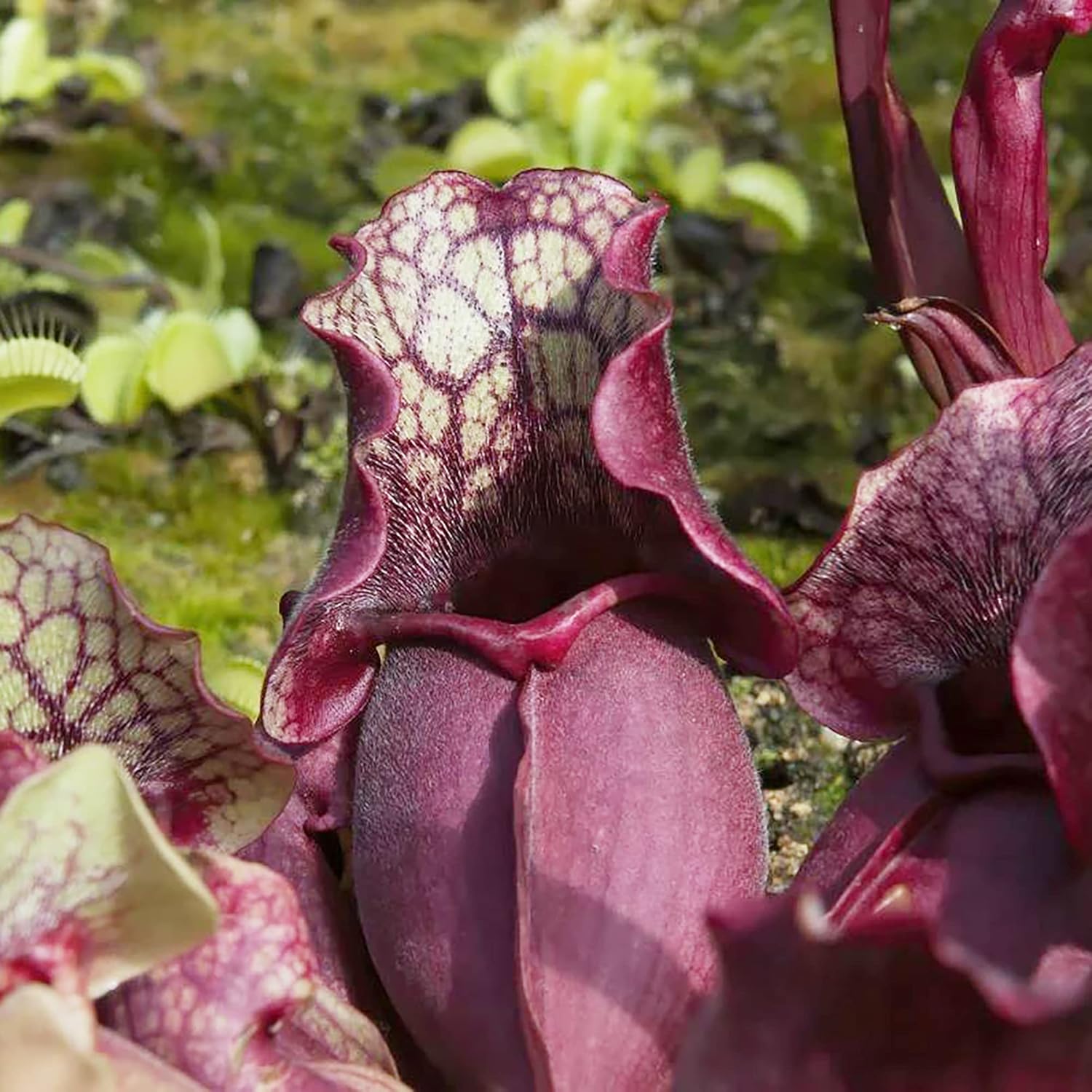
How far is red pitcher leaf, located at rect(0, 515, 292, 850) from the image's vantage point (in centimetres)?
68

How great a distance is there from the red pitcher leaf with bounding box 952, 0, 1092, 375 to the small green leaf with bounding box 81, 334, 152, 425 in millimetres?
1266

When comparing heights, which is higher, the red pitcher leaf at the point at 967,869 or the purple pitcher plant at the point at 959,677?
the purple pitcher plant at the point at 959,677

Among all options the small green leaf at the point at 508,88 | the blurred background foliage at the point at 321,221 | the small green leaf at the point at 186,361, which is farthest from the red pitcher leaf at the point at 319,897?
the small green leaf at the point at 508,88

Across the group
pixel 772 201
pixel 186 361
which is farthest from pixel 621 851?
pixel 772 201

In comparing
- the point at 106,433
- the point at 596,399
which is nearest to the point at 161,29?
the point at 106,433

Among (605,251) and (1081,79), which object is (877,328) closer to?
(1081,79)

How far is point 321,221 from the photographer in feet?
8.10

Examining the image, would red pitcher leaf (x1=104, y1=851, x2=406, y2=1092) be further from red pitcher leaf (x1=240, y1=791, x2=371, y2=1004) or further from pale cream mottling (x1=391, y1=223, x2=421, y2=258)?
pale cream mottling (x1=391, y1=223, x2=421, y2=258)

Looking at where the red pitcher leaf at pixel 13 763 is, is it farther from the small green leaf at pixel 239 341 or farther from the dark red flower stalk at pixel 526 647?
the small green leaf at pixel 239 341

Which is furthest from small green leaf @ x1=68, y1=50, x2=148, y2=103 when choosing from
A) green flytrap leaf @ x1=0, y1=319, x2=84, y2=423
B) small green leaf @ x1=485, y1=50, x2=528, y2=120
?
green flytrap leaf @ x1=0, y1=319, x2=84, y2=423

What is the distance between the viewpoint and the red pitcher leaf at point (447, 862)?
652mm

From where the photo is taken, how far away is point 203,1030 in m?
0.58

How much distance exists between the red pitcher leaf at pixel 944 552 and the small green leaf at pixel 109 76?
2264 mm

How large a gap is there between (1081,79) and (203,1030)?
263 centimetres
